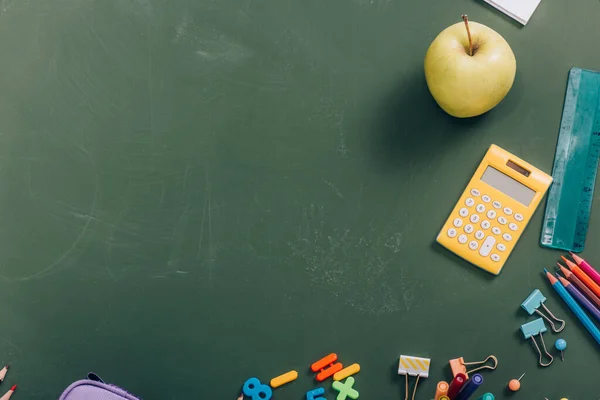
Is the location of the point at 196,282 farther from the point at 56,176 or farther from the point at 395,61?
the point at 395,61

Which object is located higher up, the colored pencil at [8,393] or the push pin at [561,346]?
the push pin at [561,346]

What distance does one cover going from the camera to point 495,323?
125 cm

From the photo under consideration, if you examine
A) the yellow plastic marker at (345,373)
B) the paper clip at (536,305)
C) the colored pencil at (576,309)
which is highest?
the colored pencil at (576,309)

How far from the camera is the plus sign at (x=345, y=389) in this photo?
1.25 m

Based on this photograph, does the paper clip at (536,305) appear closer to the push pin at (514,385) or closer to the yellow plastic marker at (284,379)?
the push pin at (514,385)

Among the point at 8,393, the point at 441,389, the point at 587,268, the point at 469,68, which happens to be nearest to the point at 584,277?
the point at 587,268

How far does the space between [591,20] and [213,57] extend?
2.40 feet

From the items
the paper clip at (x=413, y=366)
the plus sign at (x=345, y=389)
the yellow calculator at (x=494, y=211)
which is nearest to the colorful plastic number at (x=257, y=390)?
the plus sign at (x=345, y=389)

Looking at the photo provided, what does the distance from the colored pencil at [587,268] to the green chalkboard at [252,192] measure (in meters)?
0.04

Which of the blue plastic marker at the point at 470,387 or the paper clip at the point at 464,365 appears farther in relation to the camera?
the paper clip at the point at 464,365

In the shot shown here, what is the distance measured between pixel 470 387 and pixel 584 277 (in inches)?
12.1

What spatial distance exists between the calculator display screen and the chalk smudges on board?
0.20m

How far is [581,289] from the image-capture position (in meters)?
1.24

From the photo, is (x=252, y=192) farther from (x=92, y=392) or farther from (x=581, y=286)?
(x=581, y=286)
